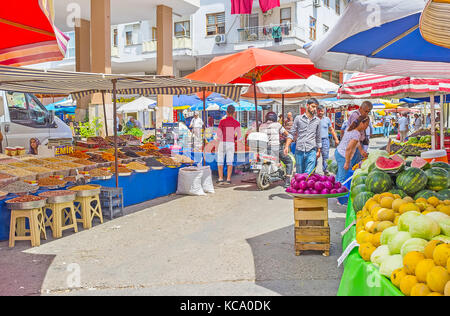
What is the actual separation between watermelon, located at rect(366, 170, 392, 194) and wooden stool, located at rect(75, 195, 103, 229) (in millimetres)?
4472

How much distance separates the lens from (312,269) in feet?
16.1

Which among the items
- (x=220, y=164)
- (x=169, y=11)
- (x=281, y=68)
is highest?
(x=169, y=11)

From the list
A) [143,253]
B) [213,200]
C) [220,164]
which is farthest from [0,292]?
[220,164]

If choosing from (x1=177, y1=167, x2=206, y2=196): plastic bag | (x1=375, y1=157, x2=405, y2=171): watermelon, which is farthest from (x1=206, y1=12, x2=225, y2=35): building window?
(x1=375, y1=157, x2=405, y2=171): watermelon

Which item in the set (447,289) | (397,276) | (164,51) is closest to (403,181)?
(397,276)

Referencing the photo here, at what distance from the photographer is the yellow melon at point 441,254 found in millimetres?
2367

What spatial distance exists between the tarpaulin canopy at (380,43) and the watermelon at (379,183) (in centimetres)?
140

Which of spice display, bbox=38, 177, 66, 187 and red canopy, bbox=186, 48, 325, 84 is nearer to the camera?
spice display, bbox=38, 177, 66, 187

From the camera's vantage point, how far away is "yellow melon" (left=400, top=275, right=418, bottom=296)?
94.3 inches

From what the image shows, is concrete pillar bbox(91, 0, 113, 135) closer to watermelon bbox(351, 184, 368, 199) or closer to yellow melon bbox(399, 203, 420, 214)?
watermelon bbox(351, 184, 368, 199)

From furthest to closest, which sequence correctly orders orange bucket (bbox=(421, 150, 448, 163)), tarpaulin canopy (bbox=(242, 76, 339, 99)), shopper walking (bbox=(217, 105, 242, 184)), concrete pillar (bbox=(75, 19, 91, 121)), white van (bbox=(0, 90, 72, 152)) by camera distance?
1. concrete pillar (bbox=(75, 19, 91, 121))
2. tarpaulin canopy (bbox=(242, 76, 339, 99))
3. white van (bbox=(0, 90, 72, 152))
4. shopper walking (bbox=(217, 105, 242, 184))
5. orange bucket (bbox=(421, 150, 448, 163))
